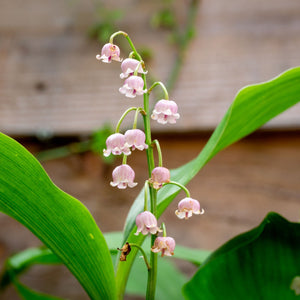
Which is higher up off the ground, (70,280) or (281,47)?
(281,47)

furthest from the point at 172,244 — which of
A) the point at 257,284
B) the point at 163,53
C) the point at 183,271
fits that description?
the point at 163,53

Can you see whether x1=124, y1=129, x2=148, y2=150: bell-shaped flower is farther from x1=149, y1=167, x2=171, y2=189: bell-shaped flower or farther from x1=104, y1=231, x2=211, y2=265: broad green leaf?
x1=104, y1=231, x2=211, y2=265: broad green leaf

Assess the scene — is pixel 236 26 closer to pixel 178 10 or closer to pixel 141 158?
pixel 178 10

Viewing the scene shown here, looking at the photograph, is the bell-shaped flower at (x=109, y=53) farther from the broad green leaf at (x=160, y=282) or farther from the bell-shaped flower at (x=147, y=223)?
the broad green leaf at (x=160, y=282)

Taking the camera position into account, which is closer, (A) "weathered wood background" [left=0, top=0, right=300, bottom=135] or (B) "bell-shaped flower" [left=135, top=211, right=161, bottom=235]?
(B) "bell-shaped flower" [left=135, top=211, right=161, bottom=235]

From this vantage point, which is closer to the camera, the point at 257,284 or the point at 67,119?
the point at 257,284

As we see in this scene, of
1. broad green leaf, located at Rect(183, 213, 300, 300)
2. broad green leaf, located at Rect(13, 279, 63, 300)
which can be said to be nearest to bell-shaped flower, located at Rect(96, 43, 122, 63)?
broad green leaf, located at Rect(183, 213, 300, 300)

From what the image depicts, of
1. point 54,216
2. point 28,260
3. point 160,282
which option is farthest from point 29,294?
point 54,216
